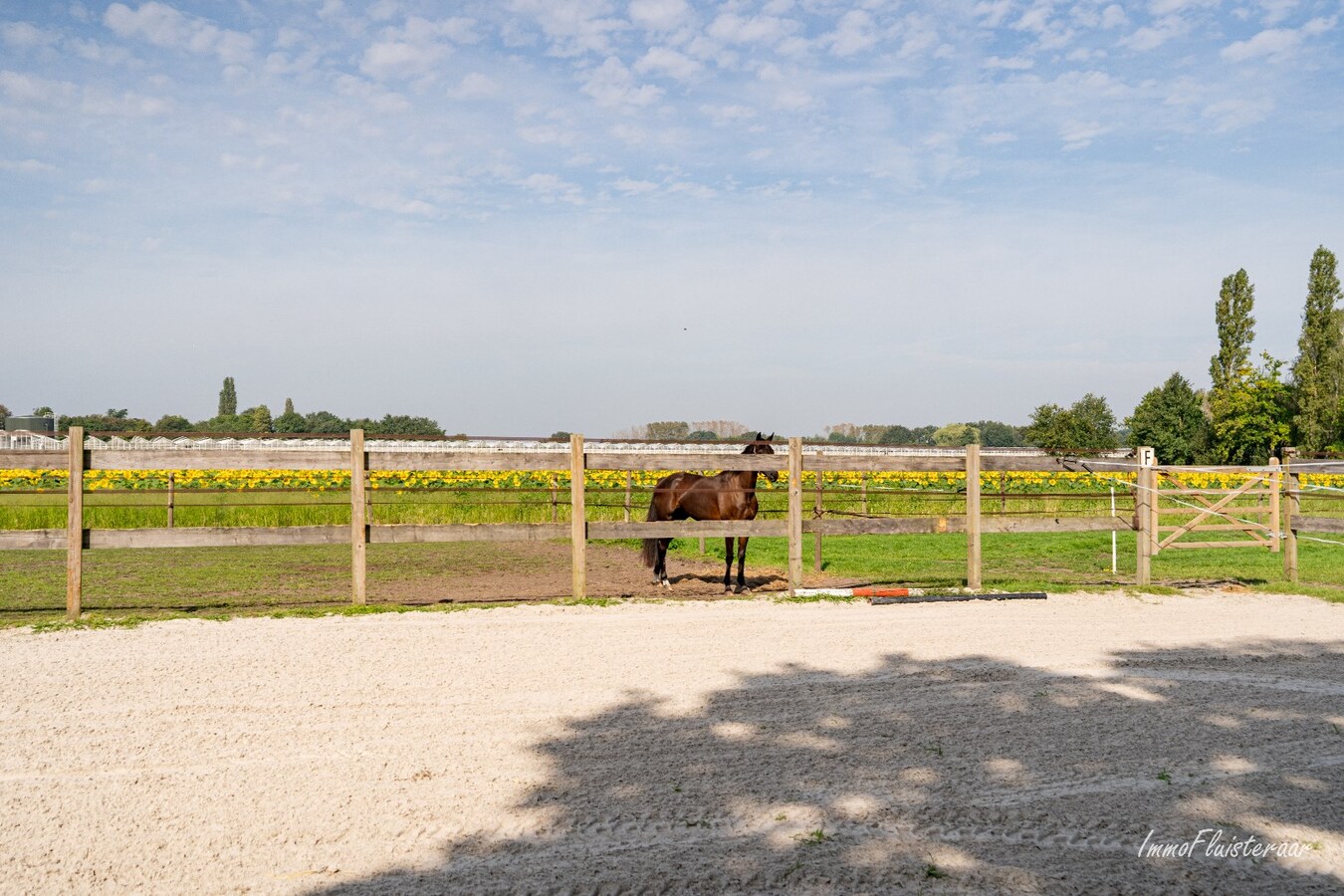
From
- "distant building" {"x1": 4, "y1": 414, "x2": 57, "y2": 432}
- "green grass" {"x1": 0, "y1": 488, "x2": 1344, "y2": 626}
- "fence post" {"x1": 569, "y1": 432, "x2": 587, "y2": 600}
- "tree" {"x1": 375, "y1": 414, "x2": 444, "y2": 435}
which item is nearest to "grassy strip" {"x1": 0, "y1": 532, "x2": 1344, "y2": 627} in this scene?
"green grass" {"x1": 0, "y1": 488, "x2": 1344, "y2": 626}

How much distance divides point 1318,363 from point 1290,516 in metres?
68.1

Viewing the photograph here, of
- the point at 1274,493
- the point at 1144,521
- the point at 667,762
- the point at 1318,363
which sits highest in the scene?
the point at 1318,363

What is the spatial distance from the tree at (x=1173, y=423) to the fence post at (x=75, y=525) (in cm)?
7237

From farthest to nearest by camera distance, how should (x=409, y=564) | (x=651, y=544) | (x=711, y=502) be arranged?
(x=409, y=564), (x=651, y=544), (x=711, y=502)

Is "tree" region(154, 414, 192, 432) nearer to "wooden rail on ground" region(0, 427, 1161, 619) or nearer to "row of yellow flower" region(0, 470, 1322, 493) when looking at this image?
"row of yellow flower" region(0, 470, 1322, 493)

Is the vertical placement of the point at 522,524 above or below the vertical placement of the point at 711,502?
below

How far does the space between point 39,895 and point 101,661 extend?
403 cm

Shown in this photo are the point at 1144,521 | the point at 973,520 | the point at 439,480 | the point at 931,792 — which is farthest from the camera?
the point at 439,480

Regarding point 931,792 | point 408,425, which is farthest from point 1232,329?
point 931,792

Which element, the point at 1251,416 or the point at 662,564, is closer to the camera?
the point at 662,564

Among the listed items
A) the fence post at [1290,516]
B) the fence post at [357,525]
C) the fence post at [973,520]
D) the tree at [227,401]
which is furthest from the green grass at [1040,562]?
the tree at [227,401]

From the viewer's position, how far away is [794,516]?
10359 millimetres

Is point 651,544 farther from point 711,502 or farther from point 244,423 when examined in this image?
point 244,423

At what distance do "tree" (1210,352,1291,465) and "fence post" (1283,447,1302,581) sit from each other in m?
62.0
